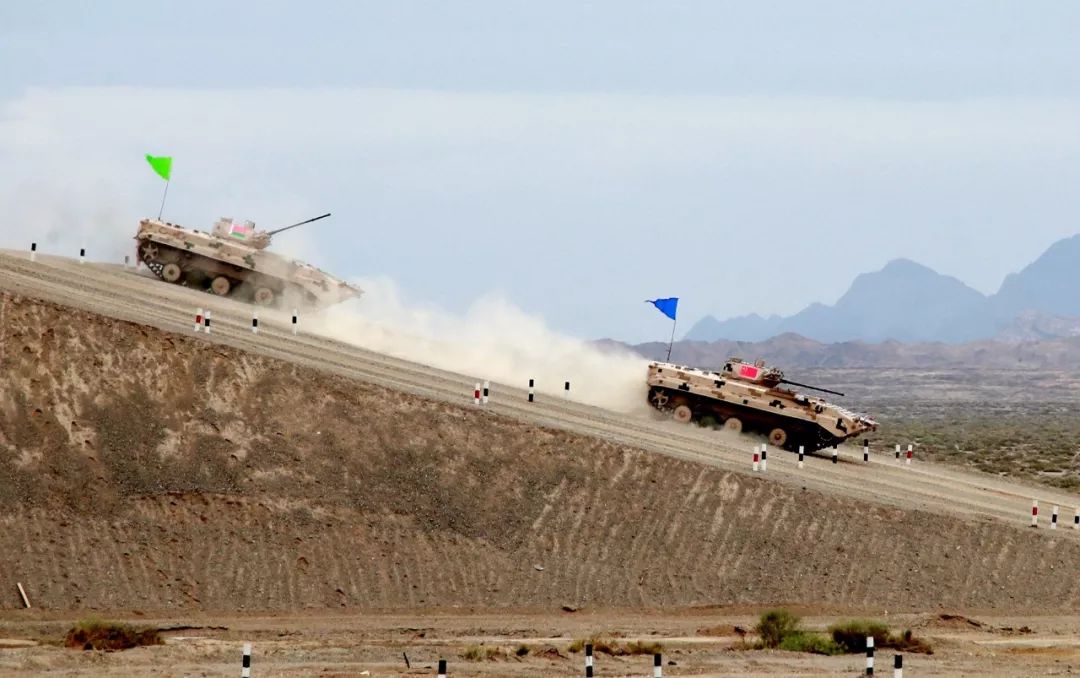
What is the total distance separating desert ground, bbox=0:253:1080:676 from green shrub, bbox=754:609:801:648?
801mm

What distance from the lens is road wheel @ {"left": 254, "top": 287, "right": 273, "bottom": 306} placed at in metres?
57.8

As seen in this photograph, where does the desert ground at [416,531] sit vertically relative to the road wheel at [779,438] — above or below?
below

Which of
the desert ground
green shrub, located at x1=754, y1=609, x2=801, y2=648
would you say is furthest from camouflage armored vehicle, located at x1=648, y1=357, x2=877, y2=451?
green shrub, located at x1=754, y1=609, x2=801, y2=648

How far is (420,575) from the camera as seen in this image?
111ft

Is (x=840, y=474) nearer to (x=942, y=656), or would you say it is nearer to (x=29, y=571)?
(x=942, y=656)

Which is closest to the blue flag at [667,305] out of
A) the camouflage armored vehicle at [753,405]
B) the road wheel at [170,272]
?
the camouflage armored vehicle at [753,405]

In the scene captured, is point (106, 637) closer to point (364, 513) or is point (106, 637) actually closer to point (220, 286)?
point (364, 513)

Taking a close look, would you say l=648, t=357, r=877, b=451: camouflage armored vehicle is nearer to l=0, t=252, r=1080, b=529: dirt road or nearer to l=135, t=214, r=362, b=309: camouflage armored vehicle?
l=0, t=252, r=1080, b=529: dirt road

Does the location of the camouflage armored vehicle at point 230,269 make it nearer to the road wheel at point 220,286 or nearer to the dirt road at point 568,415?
the road wheel at point 220,286

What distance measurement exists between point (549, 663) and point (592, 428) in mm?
13874

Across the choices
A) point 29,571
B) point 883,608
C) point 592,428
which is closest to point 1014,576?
point 883,608

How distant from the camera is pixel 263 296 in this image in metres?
57.9

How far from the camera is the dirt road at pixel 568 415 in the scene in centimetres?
4031

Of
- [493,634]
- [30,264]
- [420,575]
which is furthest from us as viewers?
[30,264]
